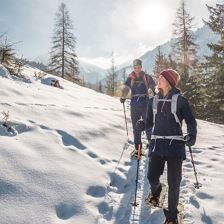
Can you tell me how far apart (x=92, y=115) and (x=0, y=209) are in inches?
298

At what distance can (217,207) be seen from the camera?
247 inches

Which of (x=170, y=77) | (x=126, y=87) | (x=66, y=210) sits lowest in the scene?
(x=66, y=210)

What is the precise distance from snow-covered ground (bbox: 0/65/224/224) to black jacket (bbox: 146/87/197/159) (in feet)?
4.05

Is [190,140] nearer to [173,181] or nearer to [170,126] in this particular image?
[170,126]

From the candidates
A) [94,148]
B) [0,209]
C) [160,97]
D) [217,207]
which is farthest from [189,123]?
[94,148]

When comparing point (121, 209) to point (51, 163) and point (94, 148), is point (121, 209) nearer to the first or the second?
Result: point (51, 163)

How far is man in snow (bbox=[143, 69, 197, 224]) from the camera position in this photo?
5.45 metres

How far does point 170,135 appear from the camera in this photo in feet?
18.2

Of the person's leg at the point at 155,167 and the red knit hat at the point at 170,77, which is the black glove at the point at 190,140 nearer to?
the person's leg at the point at 155,167

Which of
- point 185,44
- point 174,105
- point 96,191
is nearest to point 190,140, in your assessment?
point 174,105

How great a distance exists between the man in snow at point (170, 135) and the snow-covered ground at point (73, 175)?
0.69m

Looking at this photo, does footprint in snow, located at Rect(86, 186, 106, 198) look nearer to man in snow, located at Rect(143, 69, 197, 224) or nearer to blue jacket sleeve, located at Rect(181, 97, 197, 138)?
man in snow, located at Rect(143, 69, 197, 224)

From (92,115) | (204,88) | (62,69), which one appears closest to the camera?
(92,115)

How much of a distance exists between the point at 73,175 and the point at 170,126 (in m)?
2.25
